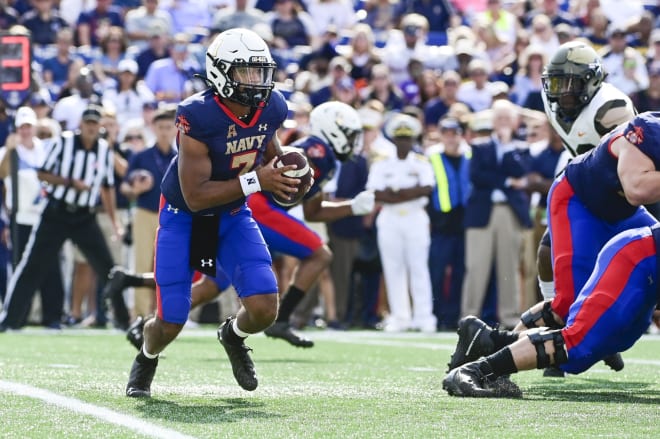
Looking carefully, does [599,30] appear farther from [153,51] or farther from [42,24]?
[42,24]

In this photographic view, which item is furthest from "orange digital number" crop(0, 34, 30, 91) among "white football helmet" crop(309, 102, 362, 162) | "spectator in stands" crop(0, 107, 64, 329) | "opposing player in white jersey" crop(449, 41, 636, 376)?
"opposing player in white jersey" crop(449, 41, 636, 376)

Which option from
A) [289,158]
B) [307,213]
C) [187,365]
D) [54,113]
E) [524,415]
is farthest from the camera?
[54,113]

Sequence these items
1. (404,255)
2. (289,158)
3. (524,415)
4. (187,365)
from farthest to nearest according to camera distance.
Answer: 1. (404,255)
2. (187,365)
3. (289,158)
4. (524,415)

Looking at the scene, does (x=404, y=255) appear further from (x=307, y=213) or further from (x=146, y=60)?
(x=146, y=60)

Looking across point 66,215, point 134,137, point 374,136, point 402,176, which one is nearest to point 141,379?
point 66,215

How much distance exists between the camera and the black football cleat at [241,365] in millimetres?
6008

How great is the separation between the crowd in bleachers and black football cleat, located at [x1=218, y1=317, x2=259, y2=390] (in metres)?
5.70

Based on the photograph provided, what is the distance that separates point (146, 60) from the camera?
1480 centimetres

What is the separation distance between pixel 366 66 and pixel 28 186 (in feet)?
15.0

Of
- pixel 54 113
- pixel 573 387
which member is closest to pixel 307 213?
pixel 573 387

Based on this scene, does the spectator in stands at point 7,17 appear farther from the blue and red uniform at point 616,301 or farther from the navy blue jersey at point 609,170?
the blue and red uniform at point 616,301

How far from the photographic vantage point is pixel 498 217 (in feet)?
39.4

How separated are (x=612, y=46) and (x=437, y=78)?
6.51ft

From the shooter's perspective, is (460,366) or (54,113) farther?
(54,113)
